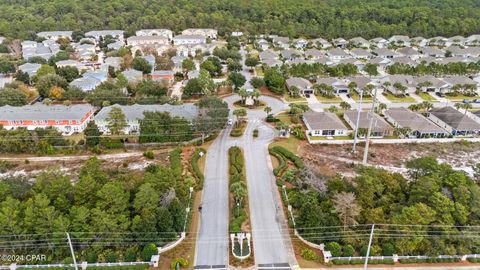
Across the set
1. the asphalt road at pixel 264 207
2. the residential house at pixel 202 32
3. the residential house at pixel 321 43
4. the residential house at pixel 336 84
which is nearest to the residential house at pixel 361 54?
the residential house at pixel 321 43

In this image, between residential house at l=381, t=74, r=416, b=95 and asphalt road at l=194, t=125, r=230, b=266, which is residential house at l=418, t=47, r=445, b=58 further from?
asphalt road at l=194, t=125, r=230, b=266

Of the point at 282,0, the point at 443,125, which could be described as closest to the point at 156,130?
the point at 443,125

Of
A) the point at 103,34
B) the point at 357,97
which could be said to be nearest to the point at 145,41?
the point at 103,34

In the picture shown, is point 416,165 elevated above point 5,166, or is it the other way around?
point 416,165

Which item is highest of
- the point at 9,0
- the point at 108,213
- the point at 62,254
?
the point at 9,0

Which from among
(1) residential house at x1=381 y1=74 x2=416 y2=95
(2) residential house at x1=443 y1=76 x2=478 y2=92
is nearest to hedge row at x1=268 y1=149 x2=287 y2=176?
(1) residential house at x1=381 y1=74 x2=416 y2=95

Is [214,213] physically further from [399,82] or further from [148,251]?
[399,82]

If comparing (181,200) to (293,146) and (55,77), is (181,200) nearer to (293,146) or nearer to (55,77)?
(293,146)
